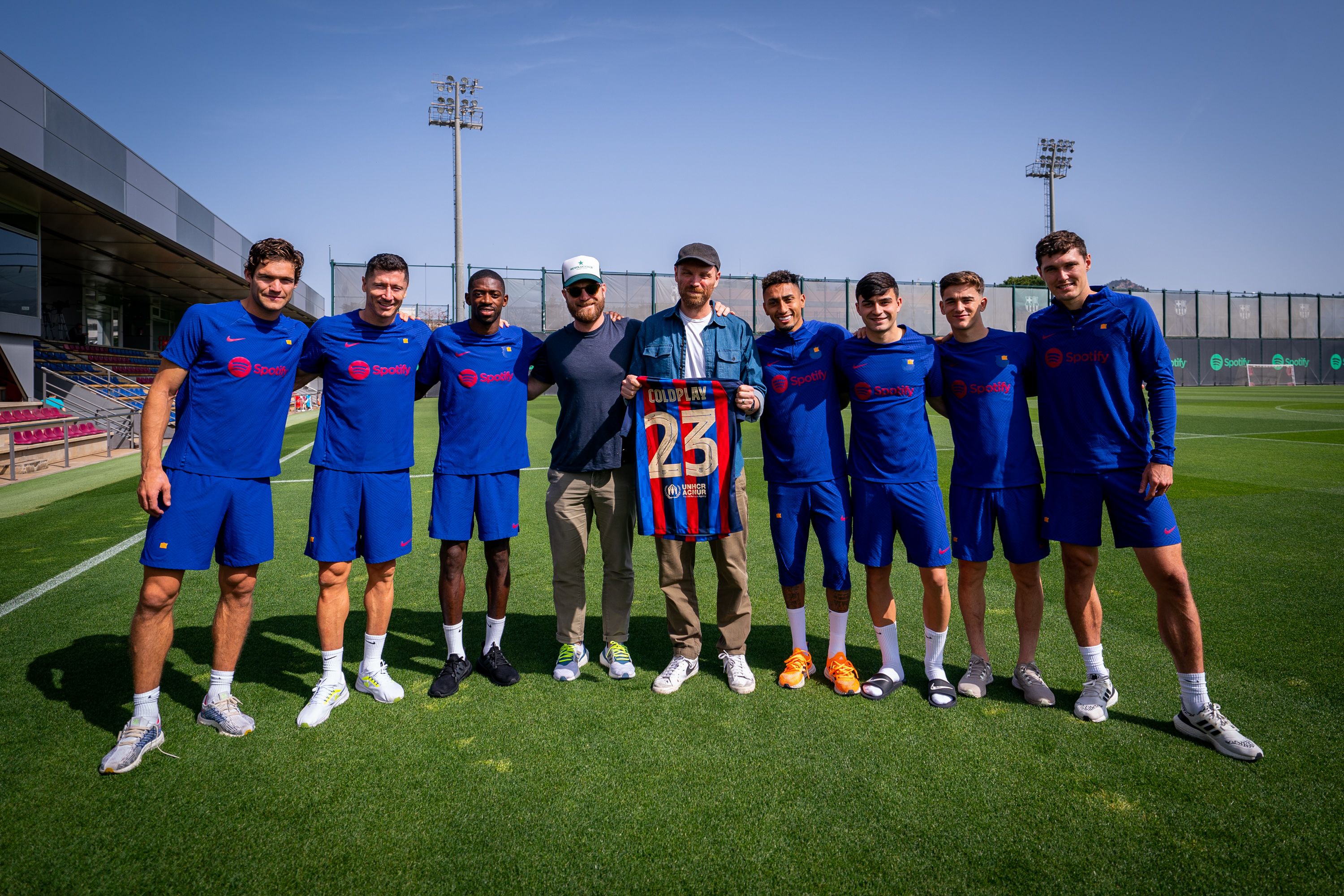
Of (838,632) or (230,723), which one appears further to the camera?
(838,632)

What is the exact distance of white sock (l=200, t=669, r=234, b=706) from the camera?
337 centimetres

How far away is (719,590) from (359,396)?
2117 millimetres

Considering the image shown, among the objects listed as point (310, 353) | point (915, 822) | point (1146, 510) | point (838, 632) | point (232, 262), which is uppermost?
point (232, 262)

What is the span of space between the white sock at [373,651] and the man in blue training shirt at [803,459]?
6.85 feet

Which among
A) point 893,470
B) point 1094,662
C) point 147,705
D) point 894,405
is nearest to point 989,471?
point 893,470

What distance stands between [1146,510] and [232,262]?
32208mm

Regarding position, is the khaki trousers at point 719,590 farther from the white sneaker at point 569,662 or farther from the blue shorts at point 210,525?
the blue shorts at point 210,525

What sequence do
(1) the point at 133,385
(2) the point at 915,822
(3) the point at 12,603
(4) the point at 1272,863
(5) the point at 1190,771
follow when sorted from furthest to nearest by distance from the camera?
(1) the point at 133,385, (3) the point at 12,603, (5) the point at 1190,771, (2) the point at 915,822, (4) the point at 1272,863

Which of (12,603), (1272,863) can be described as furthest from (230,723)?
(1272,863)

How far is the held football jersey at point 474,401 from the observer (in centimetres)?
388

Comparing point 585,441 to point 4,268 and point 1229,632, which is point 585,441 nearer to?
point 1229,632

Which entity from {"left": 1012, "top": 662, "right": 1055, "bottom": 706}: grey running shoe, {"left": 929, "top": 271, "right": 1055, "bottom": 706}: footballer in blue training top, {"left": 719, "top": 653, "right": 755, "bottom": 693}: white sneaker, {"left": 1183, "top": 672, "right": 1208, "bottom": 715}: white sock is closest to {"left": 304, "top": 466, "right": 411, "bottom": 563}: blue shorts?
{"left": 719, "top": 653, "right": 755, "bottom": 693}: white sneaker

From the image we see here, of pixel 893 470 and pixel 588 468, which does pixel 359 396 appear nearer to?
pixel 588 468

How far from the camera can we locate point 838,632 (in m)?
3.85
